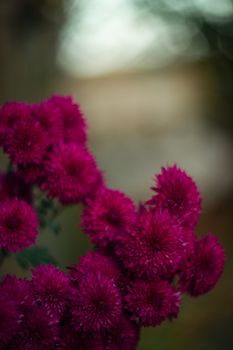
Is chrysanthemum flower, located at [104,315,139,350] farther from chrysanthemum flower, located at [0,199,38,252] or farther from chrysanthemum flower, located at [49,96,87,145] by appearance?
chrysanthemum flower, located at [49,96,87,145]

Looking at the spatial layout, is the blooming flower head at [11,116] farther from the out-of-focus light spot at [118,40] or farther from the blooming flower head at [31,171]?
the out-of-focus light spot at [118,40]

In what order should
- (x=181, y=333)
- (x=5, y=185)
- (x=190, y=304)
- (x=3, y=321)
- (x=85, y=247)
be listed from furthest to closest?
1. (x=85, y=247)
2. (x=190, y=304)
3. (x=181, y=333)
4. (x=5, y=185)
5. (x=3, y=321)

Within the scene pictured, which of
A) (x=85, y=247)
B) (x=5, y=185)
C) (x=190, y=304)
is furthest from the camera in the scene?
(x=85, y=247)

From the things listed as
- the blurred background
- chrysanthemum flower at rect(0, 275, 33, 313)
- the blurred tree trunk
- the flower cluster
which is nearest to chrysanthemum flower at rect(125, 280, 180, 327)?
the flower cluster

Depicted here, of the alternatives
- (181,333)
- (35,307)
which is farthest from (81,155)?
(181,333)

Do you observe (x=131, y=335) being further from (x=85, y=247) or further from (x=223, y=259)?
(x=85, y=247)

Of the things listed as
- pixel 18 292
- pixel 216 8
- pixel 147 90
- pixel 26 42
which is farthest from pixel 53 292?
pixel 147 90

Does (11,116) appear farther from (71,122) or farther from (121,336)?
(121,336)
